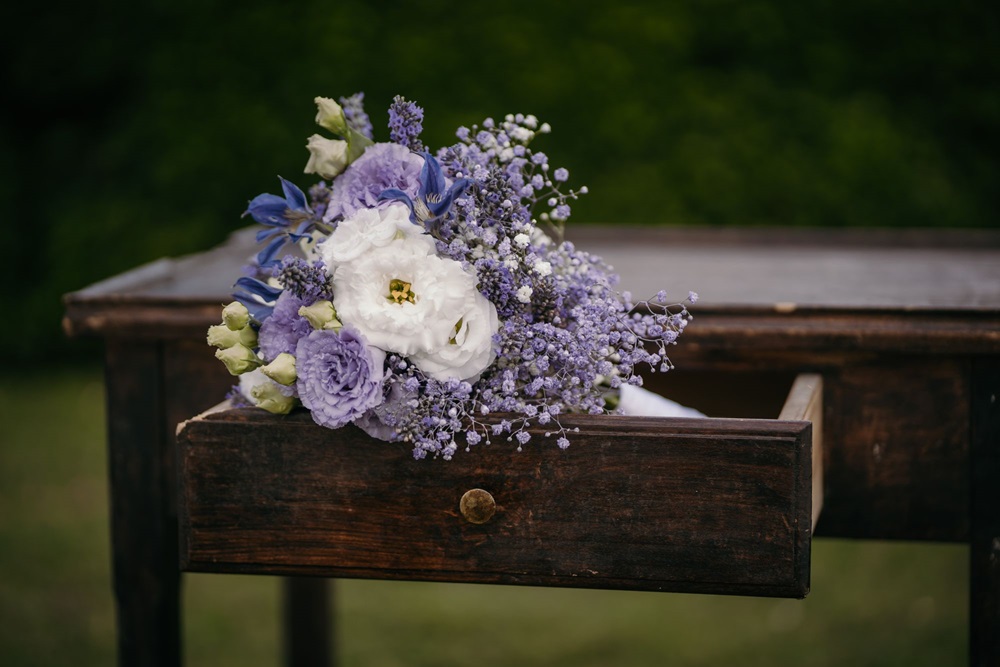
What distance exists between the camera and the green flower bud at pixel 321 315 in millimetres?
899

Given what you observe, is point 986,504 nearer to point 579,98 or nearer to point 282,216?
point 282,216

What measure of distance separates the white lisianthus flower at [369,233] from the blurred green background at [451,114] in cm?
276

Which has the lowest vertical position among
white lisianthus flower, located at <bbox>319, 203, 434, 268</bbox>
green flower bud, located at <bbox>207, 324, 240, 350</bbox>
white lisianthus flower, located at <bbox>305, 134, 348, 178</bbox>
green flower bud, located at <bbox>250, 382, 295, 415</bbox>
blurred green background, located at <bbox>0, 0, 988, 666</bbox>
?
green flower bud, located at <bbox>250, 382, 295, 415</bbox>

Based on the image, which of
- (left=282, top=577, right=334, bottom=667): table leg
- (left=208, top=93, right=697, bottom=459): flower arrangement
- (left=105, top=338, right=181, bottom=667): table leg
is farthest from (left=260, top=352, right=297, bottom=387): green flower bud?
(left=282, top=577, right=334, bottom=667): table leg

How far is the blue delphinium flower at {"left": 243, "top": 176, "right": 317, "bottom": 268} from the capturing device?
3.23 feet

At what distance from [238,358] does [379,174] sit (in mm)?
198

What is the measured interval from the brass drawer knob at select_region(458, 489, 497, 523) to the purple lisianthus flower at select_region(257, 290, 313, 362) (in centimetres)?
19

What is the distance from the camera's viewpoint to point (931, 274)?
1564mm

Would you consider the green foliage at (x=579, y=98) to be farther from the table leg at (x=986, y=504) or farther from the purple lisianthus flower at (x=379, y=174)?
the purple lisianthus flower at (x=379, y=174)

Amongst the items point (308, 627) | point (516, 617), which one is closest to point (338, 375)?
point (308, 627)

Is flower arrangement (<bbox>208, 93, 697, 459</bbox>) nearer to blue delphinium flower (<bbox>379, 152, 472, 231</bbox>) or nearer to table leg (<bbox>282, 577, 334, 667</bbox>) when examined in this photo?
blue delphinium flower (<bbox>379, 152, 472, 231</bbox>)

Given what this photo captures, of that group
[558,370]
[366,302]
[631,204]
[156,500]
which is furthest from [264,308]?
[631,204]

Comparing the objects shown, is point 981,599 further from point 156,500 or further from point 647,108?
point 647,108

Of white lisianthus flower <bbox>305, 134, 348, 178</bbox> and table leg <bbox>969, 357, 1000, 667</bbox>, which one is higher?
white lisianthus flower <bbox>305, 134, 348, 178</bbox>
